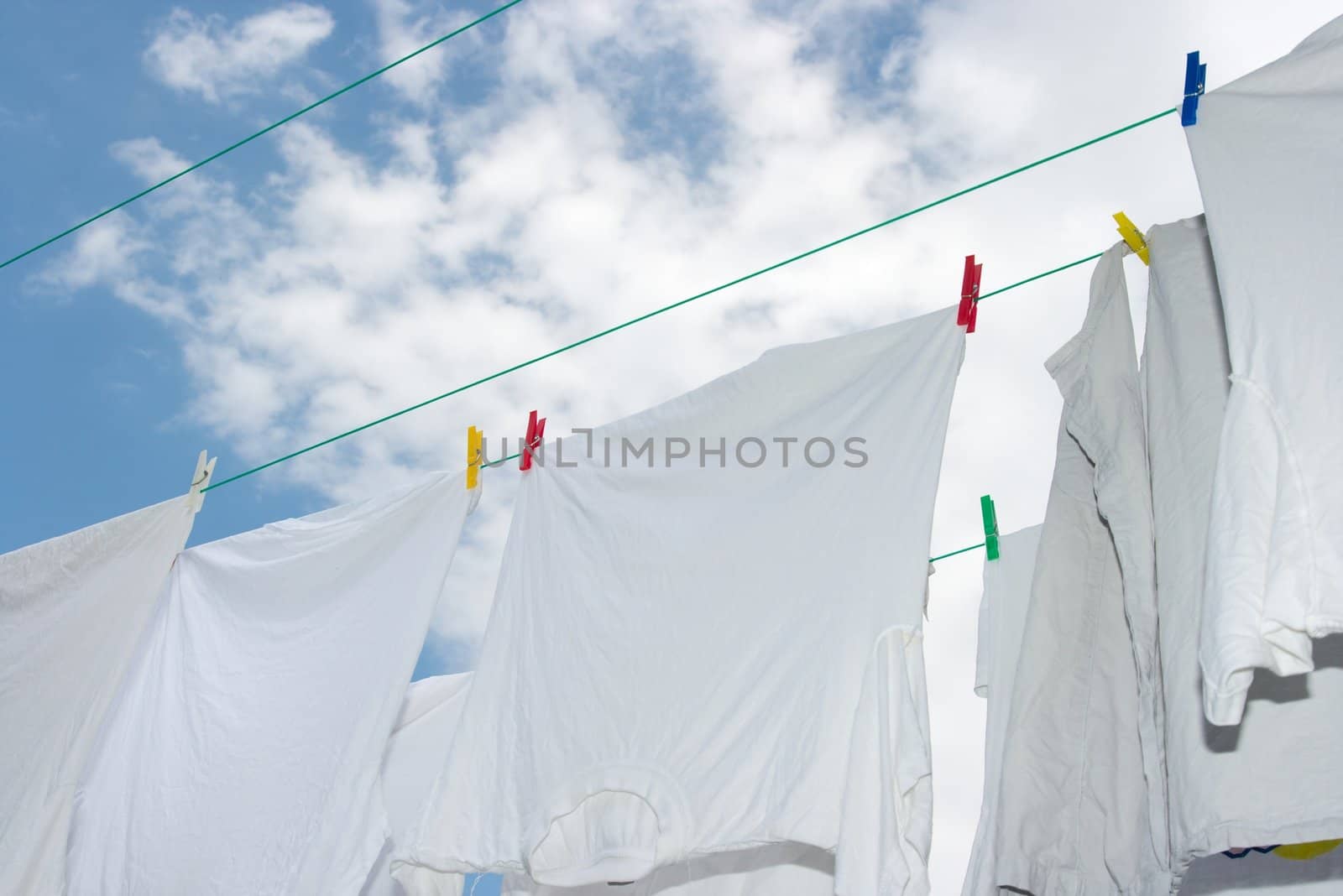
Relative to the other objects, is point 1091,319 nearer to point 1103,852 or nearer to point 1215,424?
point 1215,424

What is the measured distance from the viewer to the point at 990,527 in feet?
10.8

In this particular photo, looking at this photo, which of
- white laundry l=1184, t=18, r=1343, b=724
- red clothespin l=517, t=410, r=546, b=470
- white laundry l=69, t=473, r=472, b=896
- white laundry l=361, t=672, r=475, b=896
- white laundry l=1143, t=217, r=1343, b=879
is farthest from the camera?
white laundry l=361, t=672, r=475, b=896

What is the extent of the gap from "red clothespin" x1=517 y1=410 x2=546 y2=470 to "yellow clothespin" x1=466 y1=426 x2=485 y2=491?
105 mm

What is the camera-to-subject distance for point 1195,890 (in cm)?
214

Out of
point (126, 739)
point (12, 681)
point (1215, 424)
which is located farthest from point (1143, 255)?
point (12, 681)

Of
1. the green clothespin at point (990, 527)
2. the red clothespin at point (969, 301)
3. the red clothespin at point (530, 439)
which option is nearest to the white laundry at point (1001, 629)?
the green clothespin at point (990, 527)

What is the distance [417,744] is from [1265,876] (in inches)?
83.0

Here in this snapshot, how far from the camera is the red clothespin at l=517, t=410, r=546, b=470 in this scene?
2.94 meters

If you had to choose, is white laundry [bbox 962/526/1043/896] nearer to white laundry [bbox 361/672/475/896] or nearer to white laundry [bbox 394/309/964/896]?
white laundry [bbox 394/309/964/896]

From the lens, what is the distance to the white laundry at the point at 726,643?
213 cm

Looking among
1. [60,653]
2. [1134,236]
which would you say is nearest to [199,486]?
[60,653]

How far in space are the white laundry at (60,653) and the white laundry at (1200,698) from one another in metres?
2.49

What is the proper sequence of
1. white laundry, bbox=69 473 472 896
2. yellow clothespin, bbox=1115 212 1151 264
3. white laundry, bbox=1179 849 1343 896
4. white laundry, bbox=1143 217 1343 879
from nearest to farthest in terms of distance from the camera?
white laundry, bbox=1143 217 1343 879, white laundry, bbox=1179 849 1343 896, yellow clothespin, bbox=1115 212 1151 264, white laundry, bbox=69 473 472 896

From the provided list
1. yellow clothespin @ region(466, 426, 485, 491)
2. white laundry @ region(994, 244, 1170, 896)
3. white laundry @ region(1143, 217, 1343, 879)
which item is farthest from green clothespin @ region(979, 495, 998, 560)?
yellow clothespin @ region(466, 426, 485, 491)
